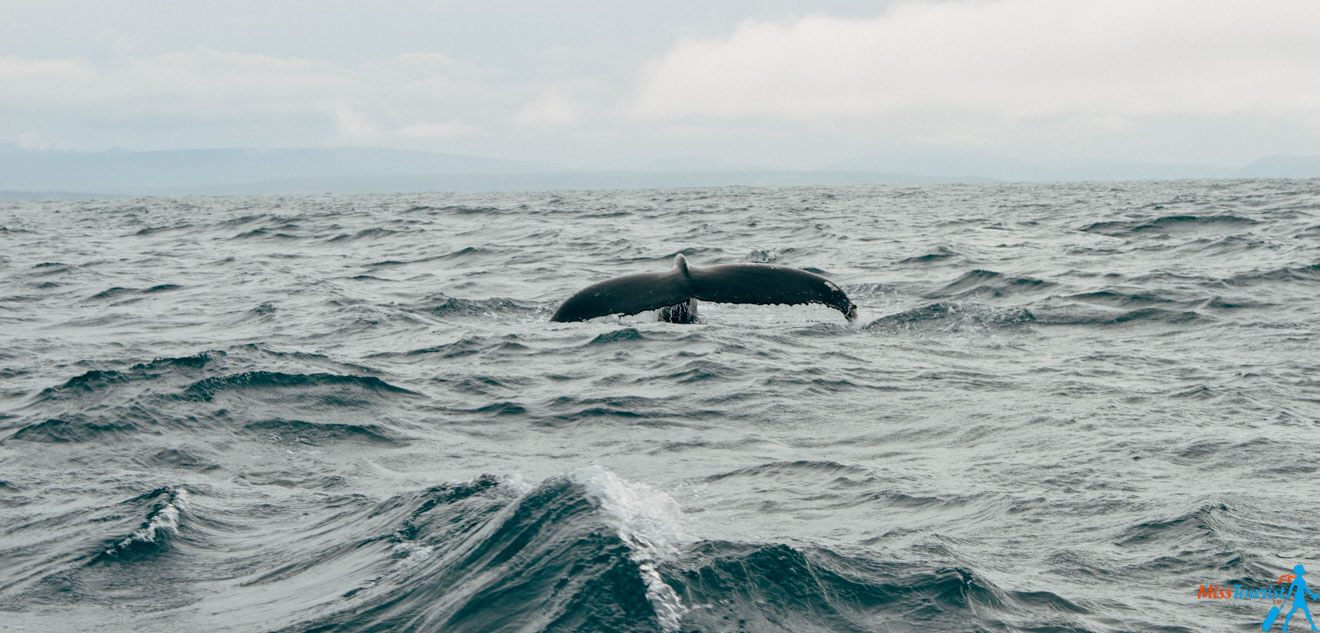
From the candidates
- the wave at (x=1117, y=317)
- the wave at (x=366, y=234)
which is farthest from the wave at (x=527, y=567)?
the wave at (x=366, y=234)

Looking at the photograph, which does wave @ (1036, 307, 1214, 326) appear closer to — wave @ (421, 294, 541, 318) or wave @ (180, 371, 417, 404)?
wave @ (421, 294, 541, 318)

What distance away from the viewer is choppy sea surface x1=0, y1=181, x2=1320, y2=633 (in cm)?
515

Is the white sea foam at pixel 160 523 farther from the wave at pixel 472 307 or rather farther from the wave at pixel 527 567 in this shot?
the wave at pixel 472 307

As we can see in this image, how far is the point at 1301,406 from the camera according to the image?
9.15 meters

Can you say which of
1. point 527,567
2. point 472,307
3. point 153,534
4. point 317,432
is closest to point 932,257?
point 472,307

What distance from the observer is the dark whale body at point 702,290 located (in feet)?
33.0

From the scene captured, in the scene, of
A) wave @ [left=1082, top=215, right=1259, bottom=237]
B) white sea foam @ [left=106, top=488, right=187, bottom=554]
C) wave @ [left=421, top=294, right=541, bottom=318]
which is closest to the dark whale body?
white sea foam @ [left=106, top=488, right=187, bottom=554]

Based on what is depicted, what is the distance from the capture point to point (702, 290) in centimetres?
1023

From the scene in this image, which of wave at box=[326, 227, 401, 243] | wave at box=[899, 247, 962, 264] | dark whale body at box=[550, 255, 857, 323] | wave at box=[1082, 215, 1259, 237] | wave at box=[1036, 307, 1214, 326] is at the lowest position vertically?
wave at box=[326, 227, 401, 243]

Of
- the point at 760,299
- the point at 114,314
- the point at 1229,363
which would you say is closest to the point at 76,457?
the point at 760,299

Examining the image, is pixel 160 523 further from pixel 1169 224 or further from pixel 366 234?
pixel 1169 224

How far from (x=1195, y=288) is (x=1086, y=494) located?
429 inches

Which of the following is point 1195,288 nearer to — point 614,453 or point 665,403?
point 665,403

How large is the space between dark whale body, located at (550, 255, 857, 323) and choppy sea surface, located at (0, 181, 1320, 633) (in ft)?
2.95
